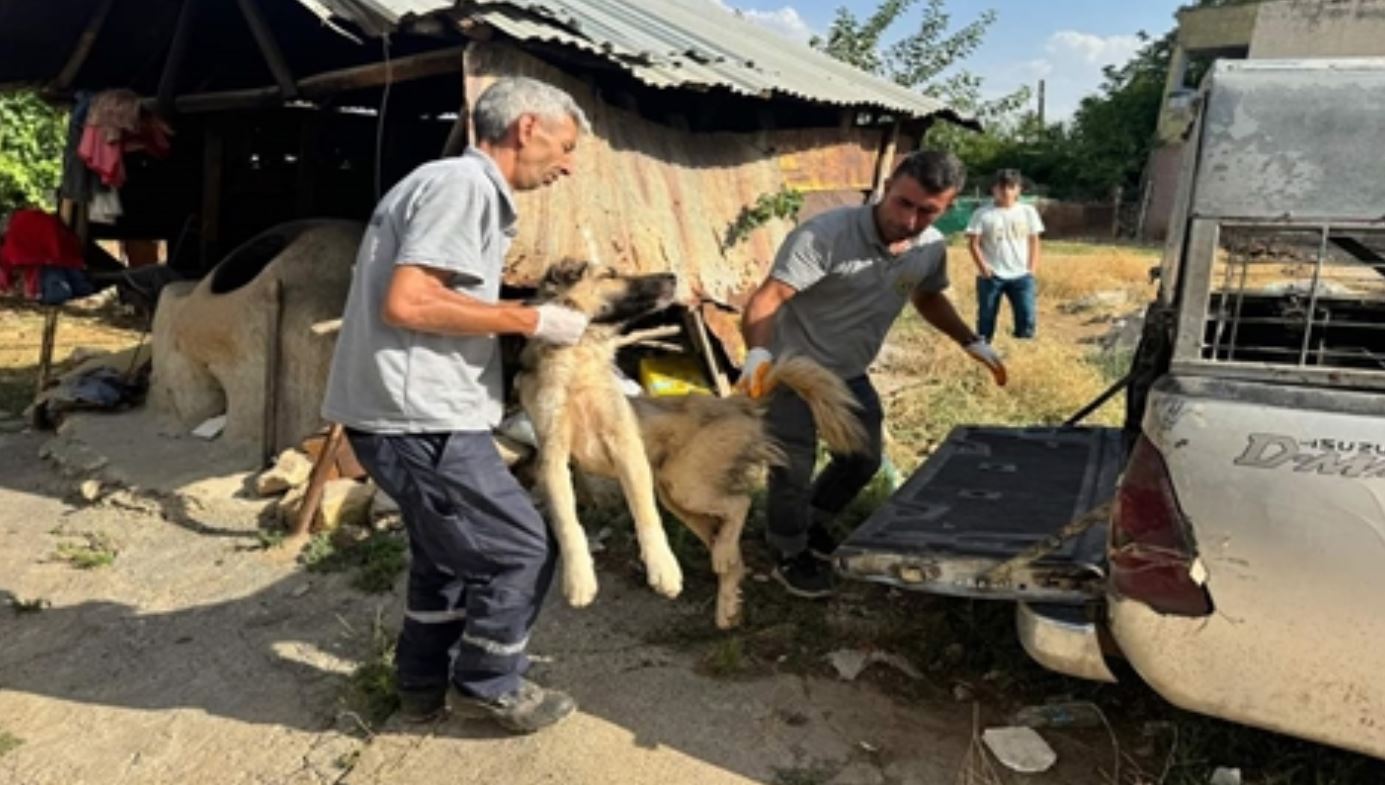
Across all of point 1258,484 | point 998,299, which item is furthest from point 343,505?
point 998,299

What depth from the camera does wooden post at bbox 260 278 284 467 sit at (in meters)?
6.18

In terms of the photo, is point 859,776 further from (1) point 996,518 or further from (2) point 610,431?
(2) point 610,431

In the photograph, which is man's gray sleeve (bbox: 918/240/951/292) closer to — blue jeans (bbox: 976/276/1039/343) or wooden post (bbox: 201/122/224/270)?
blue jeans (bbox: 976/276/1039/343)

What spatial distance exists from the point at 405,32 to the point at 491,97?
7.46ft

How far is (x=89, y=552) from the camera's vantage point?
5000mm

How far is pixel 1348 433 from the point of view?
7.25ft

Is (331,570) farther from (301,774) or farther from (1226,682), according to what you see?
(1226,682)

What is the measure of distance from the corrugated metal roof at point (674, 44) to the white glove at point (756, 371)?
2.12 m

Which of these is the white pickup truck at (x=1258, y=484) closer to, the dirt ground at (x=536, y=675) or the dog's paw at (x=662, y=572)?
the dirt ground at (x=536, y=675)

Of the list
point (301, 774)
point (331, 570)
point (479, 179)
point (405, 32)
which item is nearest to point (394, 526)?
point (331, 570)

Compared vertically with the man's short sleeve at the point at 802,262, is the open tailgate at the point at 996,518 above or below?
below

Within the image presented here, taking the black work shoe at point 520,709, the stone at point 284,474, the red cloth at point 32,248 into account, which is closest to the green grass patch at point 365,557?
the stone at point 284,474

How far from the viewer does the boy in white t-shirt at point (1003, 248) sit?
9.32m

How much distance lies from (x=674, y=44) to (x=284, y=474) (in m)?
3.43
